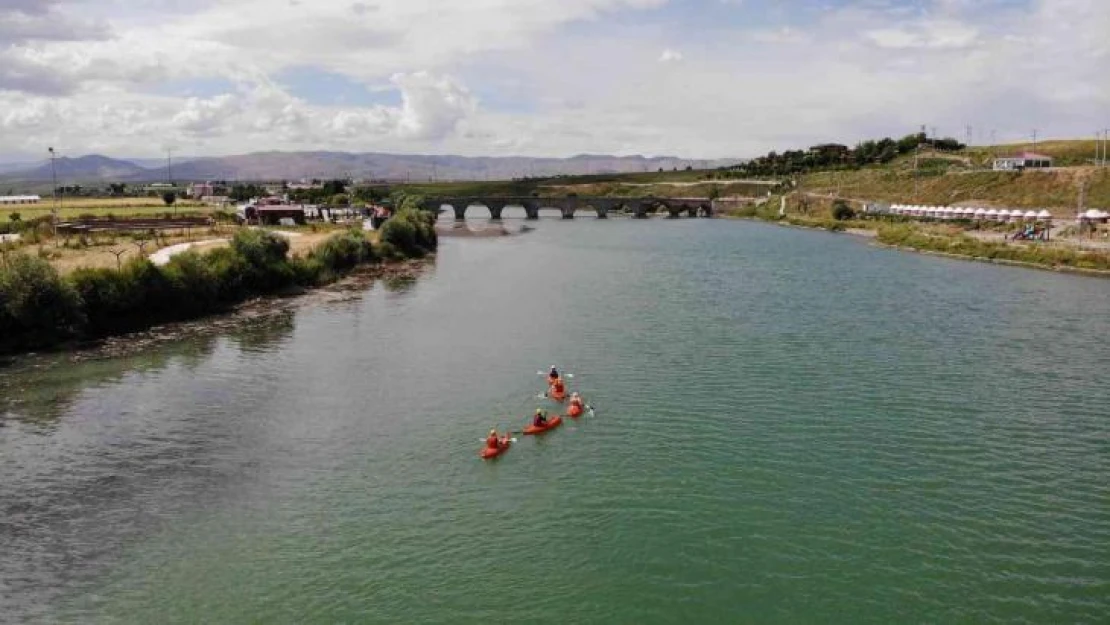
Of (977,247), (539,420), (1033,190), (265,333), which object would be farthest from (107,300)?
(1033,190)

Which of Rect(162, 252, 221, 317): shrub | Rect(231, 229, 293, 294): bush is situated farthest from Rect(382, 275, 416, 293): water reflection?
Rect(162, 252, 221, 317): shrub

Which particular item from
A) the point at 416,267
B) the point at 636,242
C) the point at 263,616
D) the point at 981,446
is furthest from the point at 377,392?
the point at 636,242

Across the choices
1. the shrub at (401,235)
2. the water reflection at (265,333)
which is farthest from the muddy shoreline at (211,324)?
the shrub at (401,235)

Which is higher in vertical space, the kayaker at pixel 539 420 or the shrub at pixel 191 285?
Answer: the shrub at pixel 191 285

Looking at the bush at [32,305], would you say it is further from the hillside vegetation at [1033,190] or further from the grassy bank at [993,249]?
the hillside vegetation at [1033,190]

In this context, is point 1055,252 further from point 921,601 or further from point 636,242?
point 921,601

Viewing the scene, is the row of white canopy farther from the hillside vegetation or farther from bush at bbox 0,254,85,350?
A: bush at bbox 0,254,85,350
